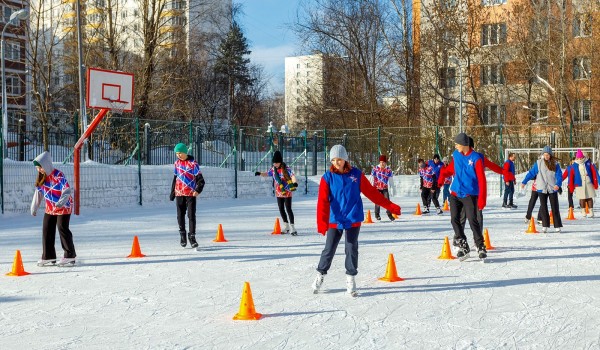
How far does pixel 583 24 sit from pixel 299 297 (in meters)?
31.5

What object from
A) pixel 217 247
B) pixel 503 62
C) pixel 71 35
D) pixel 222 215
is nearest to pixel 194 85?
pixel 71 35

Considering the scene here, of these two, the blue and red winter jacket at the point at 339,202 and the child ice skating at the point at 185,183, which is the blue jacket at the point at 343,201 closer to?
the blue and red winter jacket at the point at 339,202

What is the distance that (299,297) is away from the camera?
21.7 ft

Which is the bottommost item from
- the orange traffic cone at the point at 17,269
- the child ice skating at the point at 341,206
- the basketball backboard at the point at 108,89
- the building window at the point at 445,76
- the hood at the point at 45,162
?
the orange traffic cone at the point at 17,269

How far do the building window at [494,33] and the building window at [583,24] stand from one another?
3629 millimetres

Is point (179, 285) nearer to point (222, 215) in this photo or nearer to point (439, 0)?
point (222, 215)

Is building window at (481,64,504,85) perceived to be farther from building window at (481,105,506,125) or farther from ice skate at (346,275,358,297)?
ice skate at (346,275,358,297)

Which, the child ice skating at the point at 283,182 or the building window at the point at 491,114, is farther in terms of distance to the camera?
the building window at the point at 491,114

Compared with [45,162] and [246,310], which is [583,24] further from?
[246,310]

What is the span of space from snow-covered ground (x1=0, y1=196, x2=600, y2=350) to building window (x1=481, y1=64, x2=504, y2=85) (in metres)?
26.1

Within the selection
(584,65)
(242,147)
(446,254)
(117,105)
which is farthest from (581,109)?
(446,254)

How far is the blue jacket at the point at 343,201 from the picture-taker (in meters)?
6.54

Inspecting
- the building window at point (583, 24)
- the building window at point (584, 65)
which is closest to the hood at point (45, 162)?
the building window at point (583, 24)

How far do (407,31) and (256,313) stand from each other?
33.4 metres
